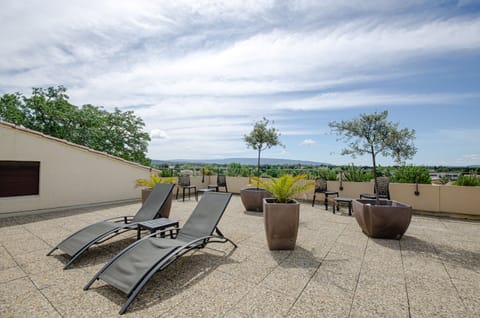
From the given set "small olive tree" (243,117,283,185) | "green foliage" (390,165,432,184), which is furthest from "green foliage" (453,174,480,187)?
"small olive tree" (243,117,283,185)

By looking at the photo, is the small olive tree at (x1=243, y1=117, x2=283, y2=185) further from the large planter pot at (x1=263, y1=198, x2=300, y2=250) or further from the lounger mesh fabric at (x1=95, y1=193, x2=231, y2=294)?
the lounger mesh fabric at (x1=95, y1=193, x2=231, y2=294)

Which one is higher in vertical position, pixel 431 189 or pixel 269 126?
pixel 269 126

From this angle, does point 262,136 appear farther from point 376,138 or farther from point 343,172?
point 376,138

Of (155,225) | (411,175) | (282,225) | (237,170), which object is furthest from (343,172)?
(155,225)

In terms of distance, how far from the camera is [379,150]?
16.2ft

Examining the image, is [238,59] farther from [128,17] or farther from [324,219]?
[324,219]

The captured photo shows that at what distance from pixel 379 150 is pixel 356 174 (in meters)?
3.65

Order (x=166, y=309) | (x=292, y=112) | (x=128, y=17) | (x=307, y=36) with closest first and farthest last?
(x=166, y=309)
(x=128, y=17)
(x=307, y=36)
(x=292, y=112)

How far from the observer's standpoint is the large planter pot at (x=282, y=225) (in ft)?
12.0

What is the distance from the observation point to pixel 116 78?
7.43m

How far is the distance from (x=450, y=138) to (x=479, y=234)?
618 centimetres

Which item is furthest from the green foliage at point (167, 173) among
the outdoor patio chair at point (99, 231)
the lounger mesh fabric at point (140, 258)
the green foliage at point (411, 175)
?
the green foliage at point (411, 175)

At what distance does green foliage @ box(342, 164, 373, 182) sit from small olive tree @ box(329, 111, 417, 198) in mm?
3425

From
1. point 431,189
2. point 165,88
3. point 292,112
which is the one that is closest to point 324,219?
point 431,189
